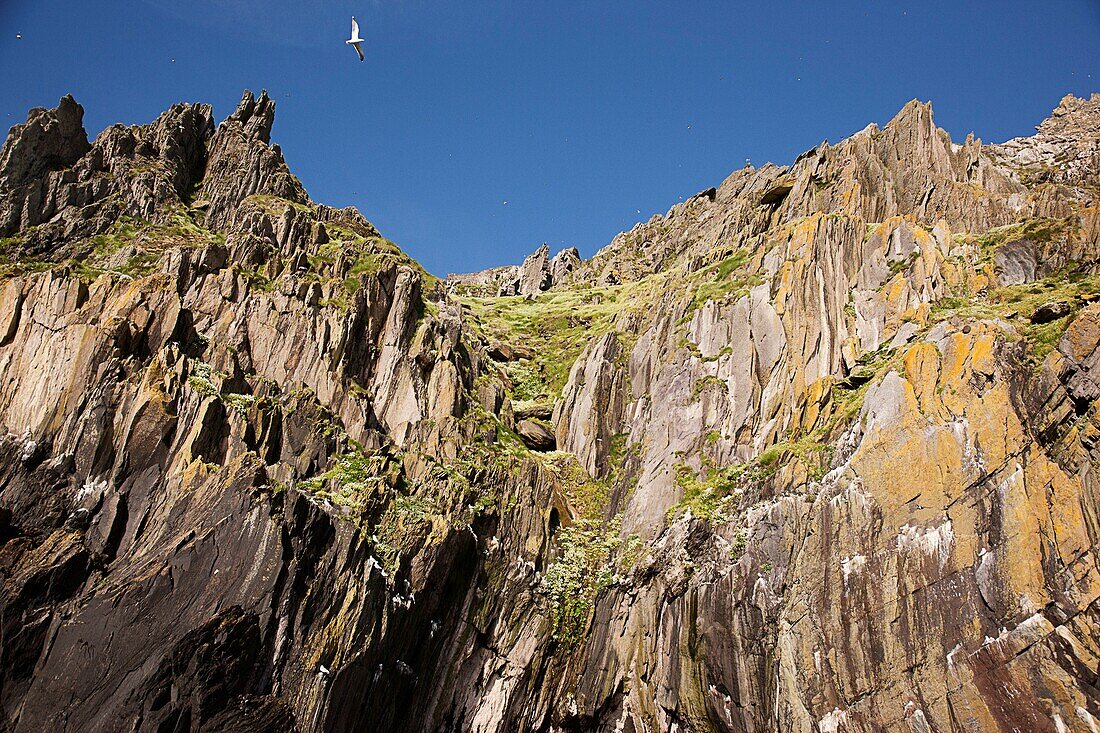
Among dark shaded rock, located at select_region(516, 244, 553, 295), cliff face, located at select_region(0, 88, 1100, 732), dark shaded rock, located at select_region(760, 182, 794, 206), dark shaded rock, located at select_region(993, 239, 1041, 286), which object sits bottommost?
cliff face, located at select_region(0, 88, 1100, 732)

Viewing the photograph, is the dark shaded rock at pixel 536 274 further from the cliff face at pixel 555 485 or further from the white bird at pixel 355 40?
the white bird at pixel 355 40

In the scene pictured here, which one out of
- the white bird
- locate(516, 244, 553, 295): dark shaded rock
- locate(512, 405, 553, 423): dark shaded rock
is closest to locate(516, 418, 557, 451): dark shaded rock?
locate(512, 405, 553, 423): dark shaded rock

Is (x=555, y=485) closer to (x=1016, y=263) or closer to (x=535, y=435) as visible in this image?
(x=535, y=435)

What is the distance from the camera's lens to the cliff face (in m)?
21.9

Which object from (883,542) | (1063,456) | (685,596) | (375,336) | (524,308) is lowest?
(685,596)

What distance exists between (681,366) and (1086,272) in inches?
723

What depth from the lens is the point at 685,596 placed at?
92.7 feet

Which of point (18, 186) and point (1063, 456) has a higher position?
point (18, 186)

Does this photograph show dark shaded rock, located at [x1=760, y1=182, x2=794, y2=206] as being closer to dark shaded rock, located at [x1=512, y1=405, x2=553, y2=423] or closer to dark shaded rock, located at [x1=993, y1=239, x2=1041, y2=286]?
dark shaded rock, located at [x1=993, y1=239, x2=1041, y2=286]

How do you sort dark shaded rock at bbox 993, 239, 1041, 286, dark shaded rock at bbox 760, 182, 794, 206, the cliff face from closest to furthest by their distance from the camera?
the cliff face
dark shaded rock at bbox 993, 239, 1041, 286
dark shaded rock at bbox 760, 182, 794, 206

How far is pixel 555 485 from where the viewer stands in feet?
122

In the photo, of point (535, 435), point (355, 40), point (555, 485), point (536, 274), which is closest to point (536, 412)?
point (535, 435)

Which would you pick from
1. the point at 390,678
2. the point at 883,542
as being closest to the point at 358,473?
the point at 390,678

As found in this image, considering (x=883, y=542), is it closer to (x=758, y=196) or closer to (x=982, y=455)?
(x=982, y=455)
